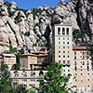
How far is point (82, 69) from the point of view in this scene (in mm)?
53969

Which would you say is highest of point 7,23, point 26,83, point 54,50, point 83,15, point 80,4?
point 80,4

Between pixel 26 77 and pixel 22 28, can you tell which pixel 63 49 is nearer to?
pixel 26 77

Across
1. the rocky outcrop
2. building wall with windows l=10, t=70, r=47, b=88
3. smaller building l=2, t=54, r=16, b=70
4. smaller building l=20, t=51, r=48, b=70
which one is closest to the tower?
building wall with windows l=10, t=70, r=47, b=88

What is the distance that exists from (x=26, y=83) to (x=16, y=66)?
48.5ft

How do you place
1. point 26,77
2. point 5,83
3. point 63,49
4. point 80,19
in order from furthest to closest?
1. point 80,19
2. point 63,49
3. point 26,77
4. point 5,83

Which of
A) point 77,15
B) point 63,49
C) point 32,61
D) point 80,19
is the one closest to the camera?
point 63,49

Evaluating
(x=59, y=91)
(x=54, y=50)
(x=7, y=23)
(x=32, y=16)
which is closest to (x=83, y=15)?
(x=32, y=16)

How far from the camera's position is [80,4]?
351 ft

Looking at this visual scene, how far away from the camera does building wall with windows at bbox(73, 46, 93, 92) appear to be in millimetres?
53188

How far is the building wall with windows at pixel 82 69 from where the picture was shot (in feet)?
174

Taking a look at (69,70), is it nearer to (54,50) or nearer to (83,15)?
(54,50)

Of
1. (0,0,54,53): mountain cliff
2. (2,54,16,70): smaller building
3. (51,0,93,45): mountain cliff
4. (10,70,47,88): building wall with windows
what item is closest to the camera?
(10,70,47,88): building wall with windows

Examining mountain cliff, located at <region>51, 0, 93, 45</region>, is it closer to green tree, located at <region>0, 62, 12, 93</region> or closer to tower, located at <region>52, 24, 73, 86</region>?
tower, located at <region>52, 24, 73, 86</region>

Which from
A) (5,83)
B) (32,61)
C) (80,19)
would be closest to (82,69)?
(32,61)
